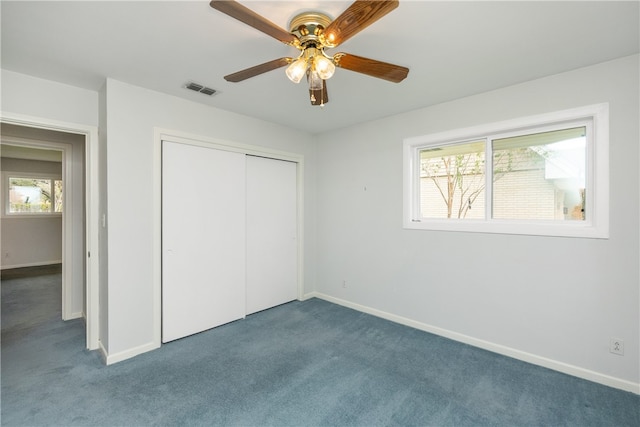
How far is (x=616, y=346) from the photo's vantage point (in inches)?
84.5

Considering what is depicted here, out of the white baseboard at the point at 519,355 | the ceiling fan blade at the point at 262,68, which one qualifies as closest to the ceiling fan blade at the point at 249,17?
the ceiling fan blade at the point at 262,68

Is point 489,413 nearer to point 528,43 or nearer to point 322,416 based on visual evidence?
point 322,416

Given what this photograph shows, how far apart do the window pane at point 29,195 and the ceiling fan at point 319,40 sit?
24.6 ft

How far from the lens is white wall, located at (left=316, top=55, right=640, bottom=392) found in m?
2.12

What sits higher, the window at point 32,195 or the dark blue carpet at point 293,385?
the window at point 32,195

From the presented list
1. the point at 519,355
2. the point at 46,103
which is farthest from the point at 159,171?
the point at 519,355

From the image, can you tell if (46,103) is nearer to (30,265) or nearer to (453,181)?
(453,181)

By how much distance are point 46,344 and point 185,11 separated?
11.0ft

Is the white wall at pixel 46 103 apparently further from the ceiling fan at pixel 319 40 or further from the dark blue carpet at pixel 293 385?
the dark blue carpet at pixel 293 385

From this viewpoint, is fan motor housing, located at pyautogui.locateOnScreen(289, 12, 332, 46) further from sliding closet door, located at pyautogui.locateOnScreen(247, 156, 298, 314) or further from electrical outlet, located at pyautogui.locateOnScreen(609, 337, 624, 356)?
electrical outlet, located at pyautogui.locateOnScreen(609, 337, 624, 356)

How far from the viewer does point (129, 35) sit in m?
1.84

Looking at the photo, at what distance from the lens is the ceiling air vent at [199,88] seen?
2.57 metres

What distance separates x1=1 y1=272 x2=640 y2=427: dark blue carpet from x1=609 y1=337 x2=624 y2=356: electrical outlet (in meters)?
0.28

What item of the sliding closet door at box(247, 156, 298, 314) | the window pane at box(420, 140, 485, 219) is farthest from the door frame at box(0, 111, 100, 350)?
the window pane at box(420, 140, 485, 219)
